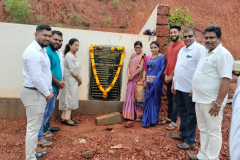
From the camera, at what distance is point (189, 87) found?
2789mm

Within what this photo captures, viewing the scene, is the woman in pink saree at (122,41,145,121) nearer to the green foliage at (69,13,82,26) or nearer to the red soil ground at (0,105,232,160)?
the red soil ground at (0,105,232,160)

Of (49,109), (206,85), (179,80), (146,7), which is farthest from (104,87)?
(146,7)

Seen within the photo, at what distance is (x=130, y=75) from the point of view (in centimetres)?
392

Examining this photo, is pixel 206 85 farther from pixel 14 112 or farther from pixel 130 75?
pixel 14 112

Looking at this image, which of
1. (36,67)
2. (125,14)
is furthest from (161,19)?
(125,14)

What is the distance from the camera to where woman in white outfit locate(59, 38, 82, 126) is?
3432 millimetres

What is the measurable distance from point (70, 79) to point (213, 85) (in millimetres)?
2482

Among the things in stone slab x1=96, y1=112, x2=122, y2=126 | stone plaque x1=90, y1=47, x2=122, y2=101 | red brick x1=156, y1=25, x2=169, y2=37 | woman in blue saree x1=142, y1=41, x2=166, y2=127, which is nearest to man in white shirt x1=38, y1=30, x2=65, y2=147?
stone slab x1=96, y1=112, x2=122, y2=126

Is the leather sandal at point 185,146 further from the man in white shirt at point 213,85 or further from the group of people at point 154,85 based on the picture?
the man in white shirt at point 213,85

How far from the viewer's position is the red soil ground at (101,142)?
257cm

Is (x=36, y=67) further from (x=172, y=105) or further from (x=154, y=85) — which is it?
(x=172, y=105)

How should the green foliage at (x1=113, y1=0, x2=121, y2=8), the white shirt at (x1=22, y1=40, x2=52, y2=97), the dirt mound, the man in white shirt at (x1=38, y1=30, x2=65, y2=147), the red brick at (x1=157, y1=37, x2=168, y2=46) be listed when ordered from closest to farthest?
1. the white shirt at (x1=22, y1=40, x2=52, y2=97)
2. the man in white shirt at (x1=38, y1=30, x2=65, y2=147)
3. the red brick at (x1=157, y1=37, x2=168, y2=46)
4. the dirt mound
5. the green foliage at (x1=113, y1=0, x2=121, y2=8)

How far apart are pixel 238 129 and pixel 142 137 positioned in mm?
2595

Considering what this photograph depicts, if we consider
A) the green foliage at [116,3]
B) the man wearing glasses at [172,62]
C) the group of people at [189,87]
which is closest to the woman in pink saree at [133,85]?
the group of people at [189,87]
